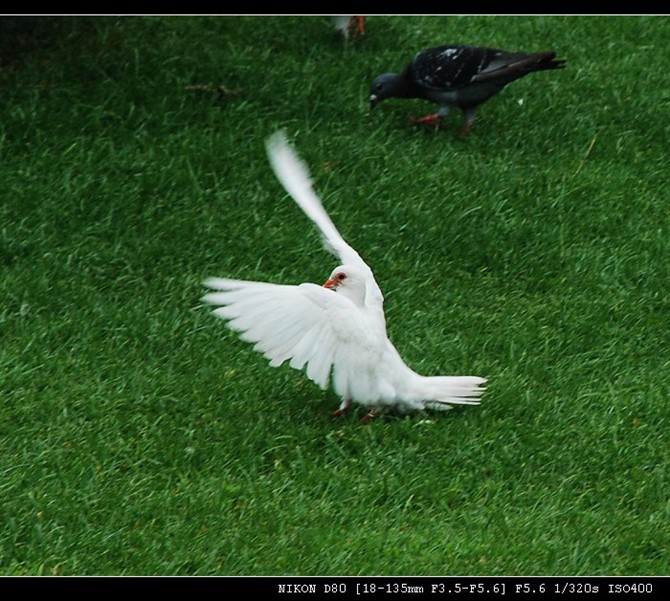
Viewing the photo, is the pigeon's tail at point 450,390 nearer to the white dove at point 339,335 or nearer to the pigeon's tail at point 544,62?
the white dove at point 339,335

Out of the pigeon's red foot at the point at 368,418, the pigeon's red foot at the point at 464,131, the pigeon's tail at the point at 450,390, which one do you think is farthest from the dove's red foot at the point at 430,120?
the pigeon's red foot at the point at 368,418

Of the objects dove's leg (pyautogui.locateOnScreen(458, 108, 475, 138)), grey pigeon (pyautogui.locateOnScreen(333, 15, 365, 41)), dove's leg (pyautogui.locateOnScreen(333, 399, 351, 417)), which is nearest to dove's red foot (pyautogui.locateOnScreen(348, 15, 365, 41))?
grey pigeon (pyautogui.locateOnScreen(333, 15, 365, 41))

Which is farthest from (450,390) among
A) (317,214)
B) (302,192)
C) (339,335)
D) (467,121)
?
(467,121)

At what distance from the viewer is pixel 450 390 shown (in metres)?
5.99

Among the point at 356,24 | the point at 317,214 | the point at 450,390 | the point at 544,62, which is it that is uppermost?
the point at 317,214

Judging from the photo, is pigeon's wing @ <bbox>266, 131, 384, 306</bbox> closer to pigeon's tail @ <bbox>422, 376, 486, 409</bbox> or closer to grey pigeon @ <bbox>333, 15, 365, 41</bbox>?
pigeon's tail @ <bbox>422, 376, 486, 409</bbox>

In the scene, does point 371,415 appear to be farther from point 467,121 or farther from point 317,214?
point 467,121

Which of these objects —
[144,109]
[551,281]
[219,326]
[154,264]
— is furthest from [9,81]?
[551,281]

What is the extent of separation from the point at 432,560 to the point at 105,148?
4250mm

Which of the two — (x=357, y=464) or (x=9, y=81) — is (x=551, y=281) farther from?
(x=9, y=81)

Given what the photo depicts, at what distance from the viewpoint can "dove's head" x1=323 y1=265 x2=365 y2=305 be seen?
5980 mm

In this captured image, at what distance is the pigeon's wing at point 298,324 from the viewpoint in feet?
18.0

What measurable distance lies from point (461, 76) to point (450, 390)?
323 cm

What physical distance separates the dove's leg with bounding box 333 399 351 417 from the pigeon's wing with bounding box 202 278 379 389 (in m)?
0.24
